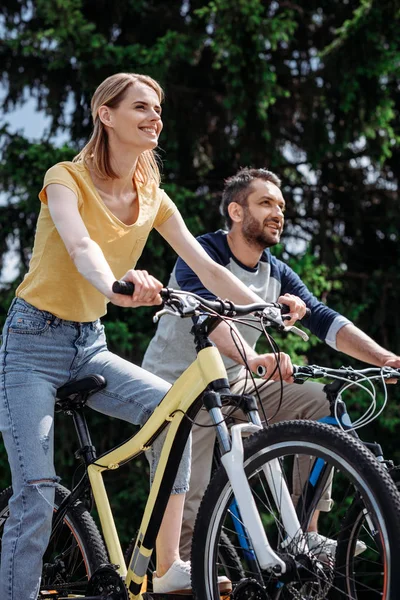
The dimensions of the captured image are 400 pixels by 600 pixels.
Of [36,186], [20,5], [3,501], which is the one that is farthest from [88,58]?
[3,501]

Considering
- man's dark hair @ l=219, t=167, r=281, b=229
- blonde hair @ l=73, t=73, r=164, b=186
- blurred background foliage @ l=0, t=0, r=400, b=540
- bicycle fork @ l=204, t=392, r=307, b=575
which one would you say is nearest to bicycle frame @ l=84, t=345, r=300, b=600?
→ bicycle fork @ l=204, t=392, r=307, b=575

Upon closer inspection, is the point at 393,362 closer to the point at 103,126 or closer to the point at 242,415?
the point at 242,415

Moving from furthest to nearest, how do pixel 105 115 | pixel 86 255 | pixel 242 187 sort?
pixel 242 187, pixel 105 115, pixel 86 255

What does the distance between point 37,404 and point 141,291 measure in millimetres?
713

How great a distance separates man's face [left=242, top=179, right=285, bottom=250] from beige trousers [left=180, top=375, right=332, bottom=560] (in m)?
0.64

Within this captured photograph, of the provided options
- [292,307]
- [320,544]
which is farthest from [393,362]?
[320,544]

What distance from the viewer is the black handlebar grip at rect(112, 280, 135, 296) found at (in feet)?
7.73

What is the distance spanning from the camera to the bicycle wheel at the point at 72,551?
123 inches

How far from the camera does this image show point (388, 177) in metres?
9.43

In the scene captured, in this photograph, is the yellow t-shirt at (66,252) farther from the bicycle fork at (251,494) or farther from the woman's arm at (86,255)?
the bicycle fork at (251,494)

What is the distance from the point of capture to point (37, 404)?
285 cm

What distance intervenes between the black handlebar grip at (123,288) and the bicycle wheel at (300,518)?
55 cm

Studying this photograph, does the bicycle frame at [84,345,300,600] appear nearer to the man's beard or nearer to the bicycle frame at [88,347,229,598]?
the bicycle frame at [88,347,229,598]

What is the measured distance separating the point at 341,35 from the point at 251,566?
663cm
